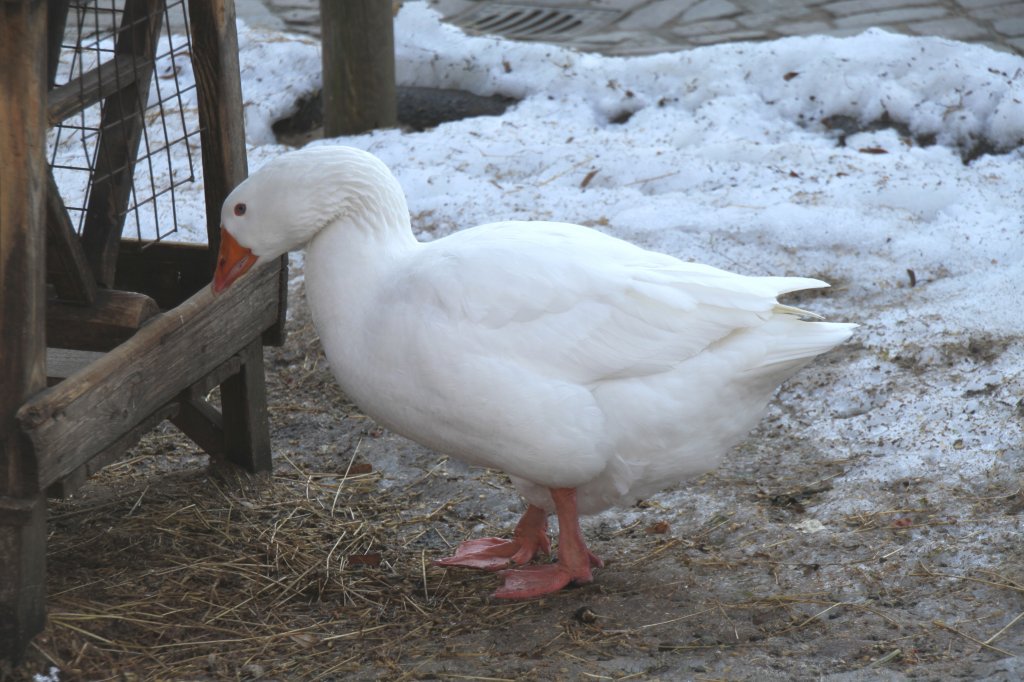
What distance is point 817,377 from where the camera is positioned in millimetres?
4363

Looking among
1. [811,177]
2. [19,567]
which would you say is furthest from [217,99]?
[811,177]

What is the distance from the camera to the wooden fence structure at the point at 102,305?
2.61 m

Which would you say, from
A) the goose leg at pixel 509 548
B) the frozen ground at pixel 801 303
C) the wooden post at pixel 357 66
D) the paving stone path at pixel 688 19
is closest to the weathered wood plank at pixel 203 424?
the frozen ground at pixel 801 303

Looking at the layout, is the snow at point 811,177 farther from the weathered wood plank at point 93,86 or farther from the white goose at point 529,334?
the weathered wood plank at point 93,86

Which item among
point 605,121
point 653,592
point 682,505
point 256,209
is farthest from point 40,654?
point 605,121

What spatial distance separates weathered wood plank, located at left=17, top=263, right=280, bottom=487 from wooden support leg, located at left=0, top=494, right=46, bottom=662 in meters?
0.10

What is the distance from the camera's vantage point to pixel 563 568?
3.34 meters

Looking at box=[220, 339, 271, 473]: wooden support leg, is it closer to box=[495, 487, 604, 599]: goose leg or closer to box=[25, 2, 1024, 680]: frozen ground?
box=[25, 2, 1024, 680]: frozen ground

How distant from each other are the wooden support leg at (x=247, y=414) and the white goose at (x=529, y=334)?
2.18 feet

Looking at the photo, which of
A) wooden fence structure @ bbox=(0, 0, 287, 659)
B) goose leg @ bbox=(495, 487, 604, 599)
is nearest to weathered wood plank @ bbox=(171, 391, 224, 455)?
wooden fence structure @ bbox=(0, 0, 287, 659)

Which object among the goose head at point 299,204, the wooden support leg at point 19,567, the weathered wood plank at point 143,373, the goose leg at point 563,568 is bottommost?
the goose leg at point 563,568

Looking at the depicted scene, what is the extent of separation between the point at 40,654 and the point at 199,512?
0.90 meters

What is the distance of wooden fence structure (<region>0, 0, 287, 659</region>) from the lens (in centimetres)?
261

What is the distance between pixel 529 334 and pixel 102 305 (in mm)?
1269
